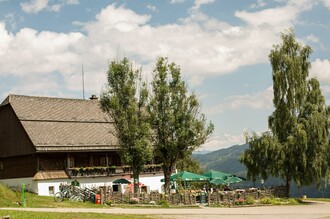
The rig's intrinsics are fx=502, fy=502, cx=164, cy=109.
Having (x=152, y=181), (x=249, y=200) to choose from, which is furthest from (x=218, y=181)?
(x=152, y=181)

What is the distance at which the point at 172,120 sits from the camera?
150ft

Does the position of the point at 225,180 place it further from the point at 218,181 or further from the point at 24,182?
the point at 24,182

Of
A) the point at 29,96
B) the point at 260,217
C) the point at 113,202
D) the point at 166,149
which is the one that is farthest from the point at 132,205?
the point at 29,96

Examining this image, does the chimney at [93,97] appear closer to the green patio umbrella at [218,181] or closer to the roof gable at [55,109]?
the roof gable at [55,109]

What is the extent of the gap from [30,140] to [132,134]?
32.5 feet

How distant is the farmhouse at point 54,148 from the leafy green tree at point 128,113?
10.6 feet

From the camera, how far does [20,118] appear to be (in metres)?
49.0

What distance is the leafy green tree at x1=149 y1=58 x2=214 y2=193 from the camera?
46.2 m

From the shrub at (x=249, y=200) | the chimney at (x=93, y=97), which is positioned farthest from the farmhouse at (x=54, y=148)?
the shrub at (x=249, y=200)

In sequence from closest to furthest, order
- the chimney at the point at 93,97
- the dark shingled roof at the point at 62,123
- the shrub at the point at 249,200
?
the shrub at the point at 249,200 < the dark shingled roof at the point at 62,123 < the chimney at the point at 93,97

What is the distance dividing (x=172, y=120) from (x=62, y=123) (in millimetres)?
12943

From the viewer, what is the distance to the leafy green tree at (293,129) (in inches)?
1861

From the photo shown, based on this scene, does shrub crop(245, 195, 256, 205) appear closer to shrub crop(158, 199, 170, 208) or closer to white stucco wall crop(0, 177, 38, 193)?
shrub crop(158, 199, 170, 208)

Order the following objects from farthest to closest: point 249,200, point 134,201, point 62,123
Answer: point 62,123 < point 249,200 < point 134,201
